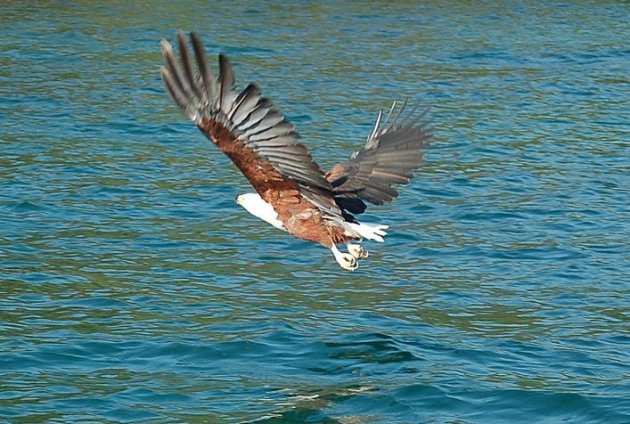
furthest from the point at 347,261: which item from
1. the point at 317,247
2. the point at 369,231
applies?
the point at 317,247

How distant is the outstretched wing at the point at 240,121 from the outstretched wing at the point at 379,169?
74cm

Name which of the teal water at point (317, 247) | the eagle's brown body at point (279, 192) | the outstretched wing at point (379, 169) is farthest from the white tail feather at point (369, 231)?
the teal water at point (317, 247)

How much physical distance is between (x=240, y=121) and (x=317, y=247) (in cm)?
385

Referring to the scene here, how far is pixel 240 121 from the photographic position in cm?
666

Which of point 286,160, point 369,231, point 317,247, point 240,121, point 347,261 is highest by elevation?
point 240,121

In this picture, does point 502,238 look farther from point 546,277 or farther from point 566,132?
point 566,132

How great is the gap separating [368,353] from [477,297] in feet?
4.23

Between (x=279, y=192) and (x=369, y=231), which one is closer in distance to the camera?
(x=279, y=192)

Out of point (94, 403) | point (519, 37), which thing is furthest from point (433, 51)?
point (94, 403)

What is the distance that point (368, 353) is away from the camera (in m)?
8.26

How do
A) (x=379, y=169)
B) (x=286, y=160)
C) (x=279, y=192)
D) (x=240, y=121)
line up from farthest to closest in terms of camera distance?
(x=379, y=169) → (x=279, y=192) → (x=286, y=160) → (x=240, y=121)

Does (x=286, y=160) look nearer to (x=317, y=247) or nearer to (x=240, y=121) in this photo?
(x=240, y=121)

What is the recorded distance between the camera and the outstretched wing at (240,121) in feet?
20.9

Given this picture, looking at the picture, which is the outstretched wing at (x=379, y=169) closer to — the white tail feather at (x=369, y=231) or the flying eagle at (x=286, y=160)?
the flying eagle at (x=286, y=160)
